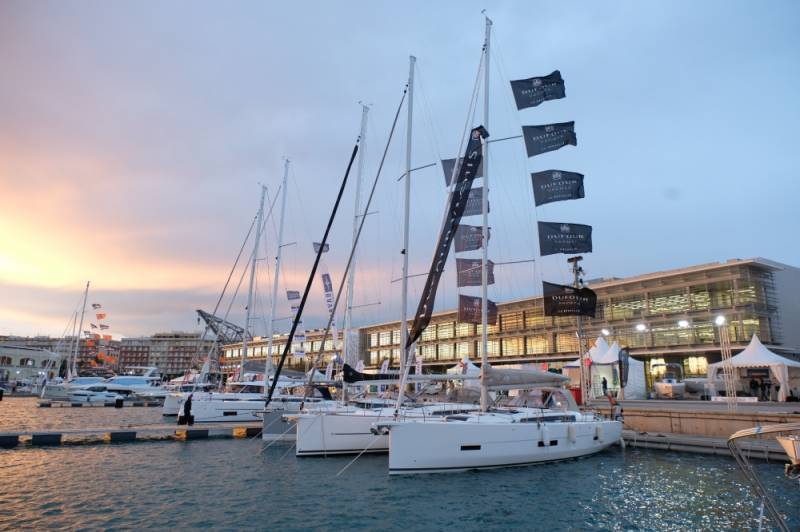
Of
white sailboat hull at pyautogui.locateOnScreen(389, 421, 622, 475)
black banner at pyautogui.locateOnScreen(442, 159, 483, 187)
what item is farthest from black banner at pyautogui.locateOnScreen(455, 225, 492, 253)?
white sailboat hull at pyautogui.locateOnScreen(389, 421, 622, 475)

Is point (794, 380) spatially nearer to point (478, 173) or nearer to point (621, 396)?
point (621, 396)

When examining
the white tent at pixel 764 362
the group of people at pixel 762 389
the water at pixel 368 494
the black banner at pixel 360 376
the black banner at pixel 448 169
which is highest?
the black banner at pixel 448 169

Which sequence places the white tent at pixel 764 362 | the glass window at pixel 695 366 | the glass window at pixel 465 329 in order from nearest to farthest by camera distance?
1. the white tent at pixel 764 362
2. the glass window at pixel 695 366
3. the glass window at pixel 465 329

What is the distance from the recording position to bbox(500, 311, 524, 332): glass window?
79125mm

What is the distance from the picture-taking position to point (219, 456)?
2442cm

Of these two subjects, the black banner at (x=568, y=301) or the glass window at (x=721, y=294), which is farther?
the glass window at (x=721, y=294)

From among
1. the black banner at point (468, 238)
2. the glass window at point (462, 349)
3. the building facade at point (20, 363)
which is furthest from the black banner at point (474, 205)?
the building facade at point (20, 363)

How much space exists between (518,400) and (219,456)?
50.8ft

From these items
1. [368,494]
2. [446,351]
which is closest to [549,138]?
[368,494]

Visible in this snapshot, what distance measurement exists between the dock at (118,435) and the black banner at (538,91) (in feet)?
83.2

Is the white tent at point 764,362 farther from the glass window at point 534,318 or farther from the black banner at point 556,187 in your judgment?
the glass window at point 534,318

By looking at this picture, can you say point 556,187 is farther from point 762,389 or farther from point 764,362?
point 762,389

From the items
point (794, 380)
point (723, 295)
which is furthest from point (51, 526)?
point (723, 295)

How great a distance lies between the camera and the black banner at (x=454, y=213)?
23844 mm
